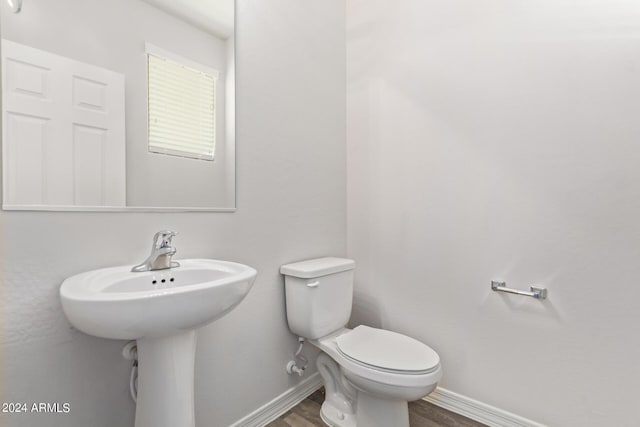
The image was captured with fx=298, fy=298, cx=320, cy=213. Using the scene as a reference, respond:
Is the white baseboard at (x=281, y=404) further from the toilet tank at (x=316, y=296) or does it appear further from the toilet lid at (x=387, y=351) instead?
the toilet lid at (x=387, y=351)

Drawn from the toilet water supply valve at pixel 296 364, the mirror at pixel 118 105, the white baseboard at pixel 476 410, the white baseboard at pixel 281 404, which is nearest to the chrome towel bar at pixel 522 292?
the white baseboard at pixel 476 410

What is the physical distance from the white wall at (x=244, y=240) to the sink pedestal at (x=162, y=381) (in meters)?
0.16

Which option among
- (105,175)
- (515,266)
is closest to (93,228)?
(105,175)

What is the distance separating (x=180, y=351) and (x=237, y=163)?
0.75 m

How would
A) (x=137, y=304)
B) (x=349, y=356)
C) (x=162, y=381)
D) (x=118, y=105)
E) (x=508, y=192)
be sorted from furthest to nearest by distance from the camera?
(x=508, y=192) → (x=349, y=356) → (x=118, y=105) → (x=162, y=381) → (x=137, y=304)

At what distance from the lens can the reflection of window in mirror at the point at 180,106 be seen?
1.10 m

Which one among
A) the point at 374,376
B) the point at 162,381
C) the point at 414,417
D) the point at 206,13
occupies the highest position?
the point at 206,13

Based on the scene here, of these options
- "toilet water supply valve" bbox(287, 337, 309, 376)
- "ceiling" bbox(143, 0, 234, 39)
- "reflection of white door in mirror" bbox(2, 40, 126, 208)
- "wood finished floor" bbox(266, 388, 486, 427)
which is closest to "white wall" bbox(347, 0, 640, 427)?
"wood finished floor" bbox(266, 388, 486, 427)

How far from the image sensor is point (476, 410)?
1444 millimetres

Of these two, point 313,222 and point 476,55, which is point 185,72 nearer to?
point 313,222

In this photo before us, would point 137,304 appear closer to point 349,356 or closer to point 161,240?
point 161,240

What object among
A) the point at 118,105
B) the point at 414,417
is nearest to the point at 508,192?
the point at 414,417

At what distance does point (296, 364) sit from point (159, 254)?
981 mm

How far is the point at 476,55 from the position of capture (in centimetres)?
146
